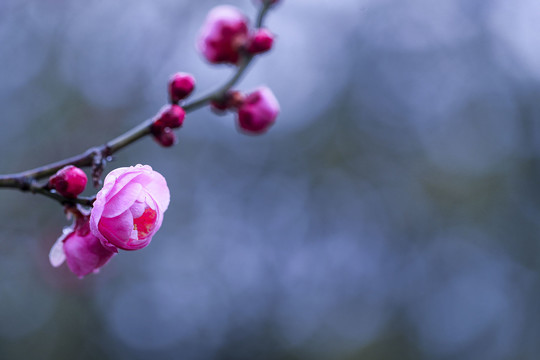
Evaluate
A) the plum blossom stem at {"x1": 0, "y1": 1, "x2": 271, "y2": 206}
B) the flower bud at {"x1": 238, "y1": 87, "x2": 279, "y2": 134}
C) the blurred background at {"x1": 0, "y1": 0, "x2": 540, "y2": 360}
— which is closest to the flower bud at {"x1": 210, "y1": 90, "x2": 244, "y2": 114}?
the flower bud at {"x1": 238, "y1": 87, "x2": 279, "y2": 134}

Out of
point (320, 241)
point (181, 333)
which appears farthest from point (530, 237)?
point (181, 333)

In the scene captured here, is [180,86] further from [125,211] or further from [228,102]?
[125,211]

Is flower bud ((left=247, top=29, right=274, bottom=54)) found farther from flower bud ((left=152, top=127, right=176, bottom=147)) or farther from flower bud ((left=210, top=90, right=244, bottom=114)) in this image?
flower bud ((left=152, top=127, right=176, bottom=147))

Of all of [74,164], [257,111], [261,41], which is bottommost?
[74,164]

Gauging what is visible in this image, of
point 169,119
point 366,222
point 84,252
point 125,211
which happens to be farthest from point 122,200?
point 366,222

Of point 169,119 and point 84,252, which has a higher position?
point 169,119
